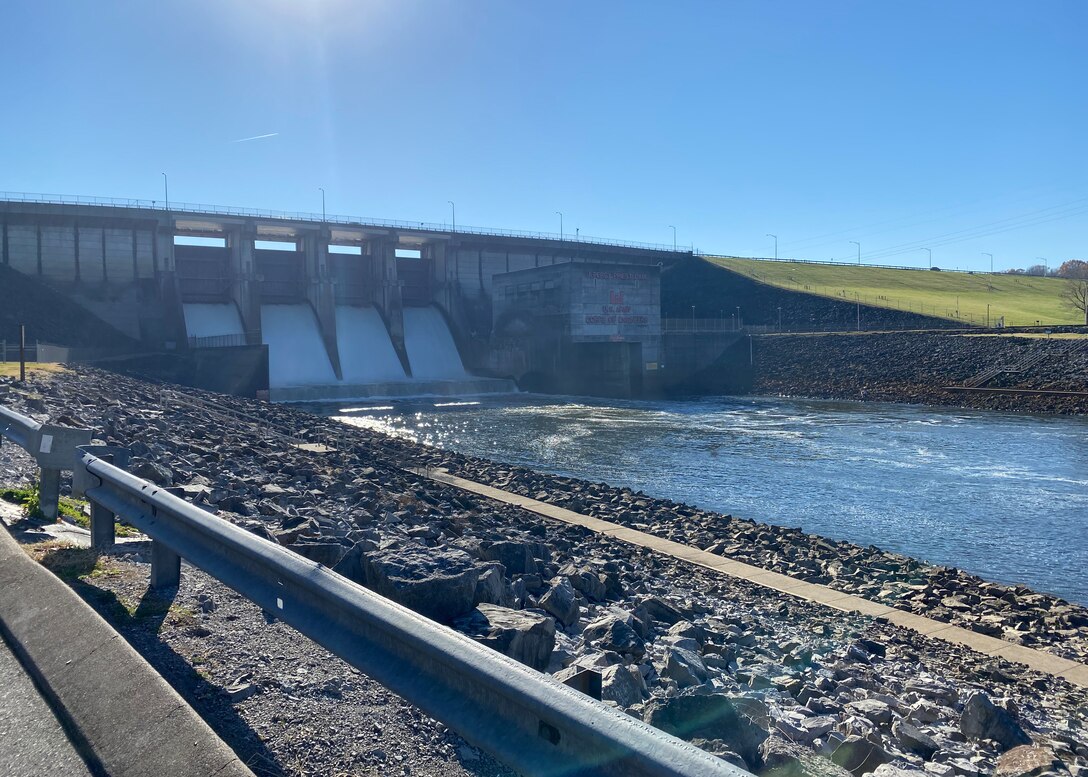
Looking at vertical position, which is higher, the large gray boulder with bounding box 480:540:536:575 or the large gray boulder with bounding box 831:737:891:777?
the large gray boulder with bounding box 480:540:536:575

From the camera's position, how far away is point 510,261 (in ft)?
195

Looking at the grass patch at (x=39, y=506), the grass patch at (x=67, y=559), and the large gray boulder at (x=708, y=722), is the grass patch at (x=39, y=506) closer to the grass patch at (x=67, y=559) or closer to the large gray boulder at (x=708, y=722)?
the grass patch at (x=67, y=559)

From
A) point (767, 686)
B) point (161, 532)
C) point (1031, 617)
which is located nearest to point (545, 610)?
point (767, 686)

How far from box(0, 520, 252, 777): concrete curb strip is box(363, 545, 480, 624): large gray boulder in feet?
5.14

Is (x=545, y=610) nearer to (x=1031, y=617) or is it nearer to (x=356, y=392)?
(x=1031, y=617)

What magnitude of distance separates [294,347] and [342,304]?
5.50 metres

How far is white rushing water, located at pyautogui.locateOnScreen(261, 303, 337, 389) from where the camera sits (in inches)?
1797

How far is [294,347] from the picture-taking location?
47062 millimetres

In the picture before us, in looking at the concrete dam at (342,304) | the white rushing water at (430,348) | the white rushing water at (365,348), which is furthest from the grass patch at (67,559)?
the white rushing water at (430,348)

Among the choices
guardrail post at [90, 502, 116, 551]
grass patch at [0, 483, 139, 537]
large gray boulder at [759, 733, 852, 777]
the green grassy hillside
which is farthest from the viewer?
the green grassy hillside

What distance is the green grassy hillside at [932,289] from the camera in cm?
6706

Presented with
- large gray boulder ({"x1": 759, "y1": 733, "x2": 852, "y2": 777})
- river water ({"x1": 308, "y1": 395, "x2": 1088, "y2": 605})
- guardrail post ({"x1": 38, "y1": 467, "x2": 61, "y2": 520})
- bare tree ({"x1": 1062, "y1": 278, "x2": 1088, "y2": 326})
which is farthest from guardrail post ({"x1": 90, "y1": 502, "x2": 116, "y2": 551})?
bare tree ({"x1": 1062, "y1": 278, "x2": 1088, "y2": 326})

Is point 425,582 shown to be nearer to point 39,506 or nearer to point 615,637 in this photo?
point 615,637

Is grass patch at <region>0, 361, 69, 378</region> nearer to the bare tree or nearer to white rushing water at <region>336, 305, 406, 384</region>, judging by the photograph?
white rushing water at <region>336, 305, 406, 384</region>
